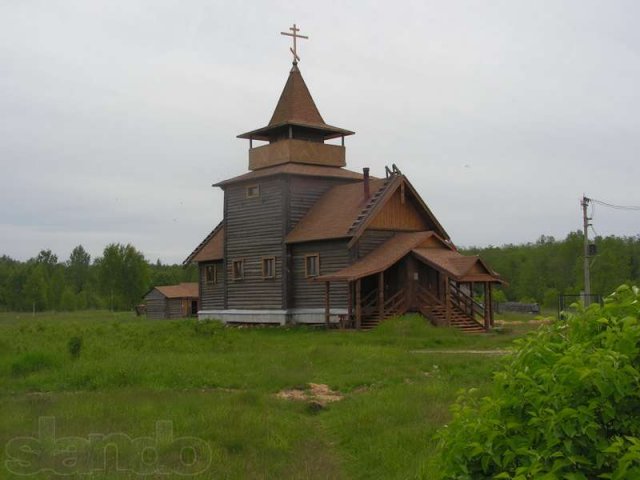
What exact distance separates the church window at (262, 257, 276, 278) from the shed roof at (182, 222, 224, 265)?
4.25 m

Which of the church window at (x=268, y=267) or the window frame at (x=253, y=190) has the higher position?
the window frame at (x=253, y=190)

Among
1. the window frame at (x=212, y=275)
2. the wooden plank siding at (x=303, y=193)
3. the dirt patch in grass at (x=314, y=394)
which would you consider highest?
the wooden plank siding at (x=303, y=193)

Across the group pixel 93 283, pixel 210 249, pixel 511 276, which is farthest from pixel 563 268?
pixel 93 283

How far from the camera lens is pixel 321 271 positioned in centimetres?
3362

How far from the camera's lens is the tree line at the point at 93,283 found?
253ft

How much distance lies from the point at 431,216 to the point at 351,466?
85.4 ft

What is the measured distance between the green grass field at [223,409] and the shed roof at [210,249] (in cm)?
1875

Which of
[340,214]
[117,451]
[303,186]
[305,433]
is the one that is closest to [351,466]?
[305,433]

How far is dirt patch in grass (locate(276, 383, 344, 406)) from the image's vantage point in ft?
44.8

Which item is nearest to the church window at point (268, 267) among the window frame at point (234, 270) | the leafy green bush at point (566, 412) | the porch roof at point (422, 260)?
the window frame at point (234, 270)

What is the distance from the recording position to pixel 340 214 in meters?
33.6

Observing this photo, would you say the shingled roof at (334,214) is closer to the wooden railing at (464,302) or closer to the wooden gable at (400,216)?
the wooden gable at (400,216)

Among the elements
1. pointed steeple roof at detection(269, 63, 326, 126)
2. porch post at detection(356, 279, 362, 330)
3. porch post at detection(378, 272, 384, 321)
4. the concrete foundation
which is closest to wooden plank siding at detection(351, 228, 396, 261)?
porch post at detection(378, 272, 384, 321)

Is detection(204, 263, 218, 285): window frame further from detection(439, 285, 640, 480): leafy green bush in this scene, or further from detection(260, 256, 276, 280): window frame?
detection(439, 285, 640, 480): leafy green bush
